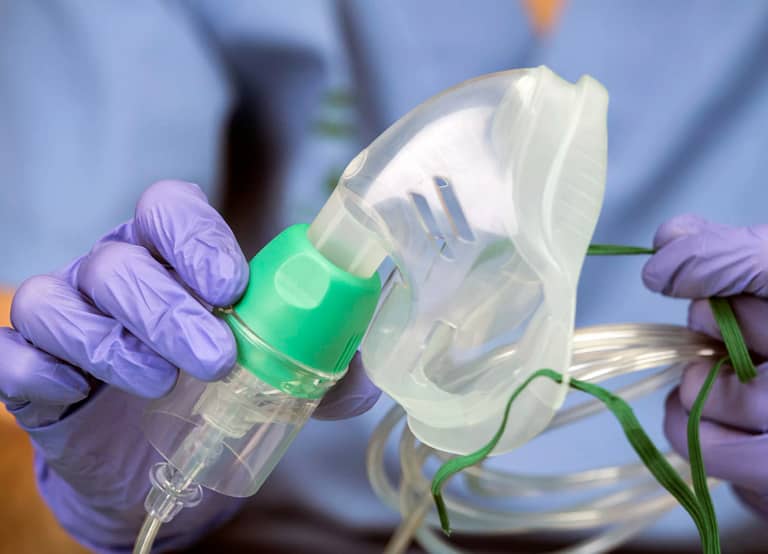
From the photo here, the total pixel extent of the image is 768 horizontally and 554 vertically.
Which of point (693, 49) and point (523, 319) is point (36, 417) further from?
point (693, 49)

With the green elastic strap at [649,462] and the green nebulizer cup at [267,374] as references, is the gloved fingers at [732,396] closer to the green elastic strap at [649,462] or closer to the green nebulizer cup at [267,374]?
the green elastic strap at [649,462]

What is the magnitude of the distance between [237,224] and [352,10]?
403 millimetres

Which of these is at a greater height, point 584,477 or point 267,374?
point 267,374

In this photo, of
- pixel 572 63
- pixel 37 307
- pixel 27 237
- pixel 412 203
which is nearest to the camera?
pixel 412 203

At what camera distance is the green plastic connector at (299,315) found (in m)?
0.63

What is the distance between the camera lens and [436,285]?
67 centimetres

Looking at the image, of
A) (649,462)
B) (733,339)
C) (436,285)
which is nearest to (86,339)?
(436,285)

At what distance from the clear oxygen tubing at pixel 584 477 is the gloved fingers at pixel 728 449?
5 centimetres

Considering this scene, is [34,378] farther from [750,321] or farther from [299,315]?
[750,321]

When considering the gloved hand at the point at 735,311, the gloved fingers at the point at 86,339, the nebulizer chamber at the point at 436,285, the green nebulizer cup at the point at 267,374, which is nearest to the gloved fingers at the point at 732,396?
the gloved hand at the point at 735,311

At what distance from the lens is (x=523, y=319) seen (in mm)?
680

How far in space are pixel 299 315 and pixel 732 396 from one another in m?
0.47

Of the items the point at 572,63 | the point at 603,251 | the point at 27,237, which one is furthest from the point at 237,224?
the point at 603,251

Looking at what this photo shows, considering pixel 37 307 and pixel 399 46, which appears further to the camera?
pixel 399 46
